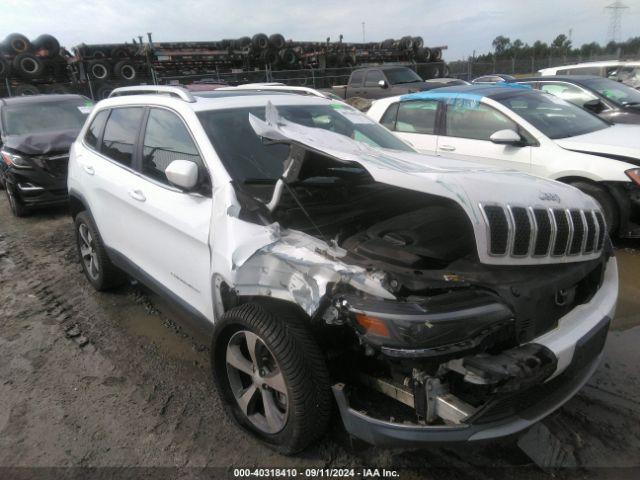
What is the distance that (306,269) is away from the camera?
2.18 meters

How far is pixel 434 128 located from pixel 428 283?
15.3 feet

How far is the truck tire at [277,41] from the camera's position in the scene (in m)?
23.0

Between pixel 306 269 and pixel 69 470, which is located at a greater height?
pixel 306 269

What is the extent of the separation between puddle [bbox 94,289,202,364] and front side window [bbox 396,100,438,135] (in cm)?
410

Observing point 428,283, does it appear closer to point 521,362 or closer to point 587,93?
point 521,362

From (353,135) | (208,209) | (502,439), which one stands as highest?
(353,135)

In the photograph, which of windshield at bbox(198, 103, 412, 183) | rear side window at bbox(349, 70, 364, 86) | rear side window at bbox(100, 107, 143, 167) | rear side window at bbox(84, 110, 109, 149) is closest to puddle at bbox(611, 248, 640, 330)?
windshield at bbox(198, 103, 412, 183)

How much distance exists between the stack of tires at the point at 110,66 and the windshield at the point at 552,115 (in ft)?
56.3

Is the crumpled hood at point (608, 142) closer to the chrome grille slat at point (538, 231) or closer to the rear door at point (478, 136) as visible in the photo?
the rear door at point (478, 136)

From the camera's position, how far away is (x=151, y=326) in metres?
4.03

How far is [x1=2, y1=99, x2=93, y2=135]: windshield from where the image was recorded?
27.0ft

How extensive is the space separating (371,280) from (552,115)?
485 cm

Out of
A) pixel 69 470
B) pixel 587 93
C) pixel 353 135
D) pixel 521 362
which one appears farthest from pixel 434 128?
pixel 69 470

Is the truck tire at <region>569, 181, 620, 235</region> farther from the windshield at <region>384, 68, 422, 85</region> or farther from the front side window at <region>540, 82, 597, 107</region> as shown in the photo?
the windshield at <region>384, 68, 422, 85</region>
